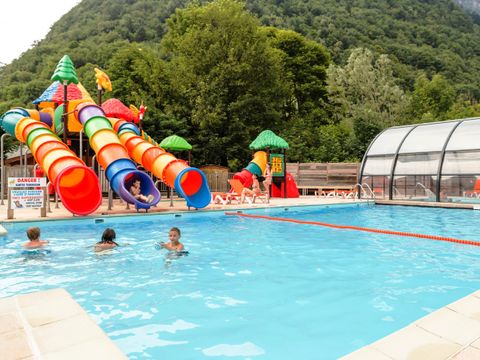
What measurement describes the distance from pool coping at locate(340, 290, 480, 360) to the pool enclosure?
13.4 m

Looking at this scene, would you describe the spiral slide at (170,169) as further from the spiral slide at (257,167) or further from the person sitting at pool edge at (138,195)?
the spiral slide at (257,167)

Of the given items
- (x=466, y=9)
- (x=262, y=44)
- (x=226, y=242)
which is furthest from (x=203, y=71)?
(x=466, y=9)

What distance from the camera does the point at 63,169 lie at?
10.3 meters

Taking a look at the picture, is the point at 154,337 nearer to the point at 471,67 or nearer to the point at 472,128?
the point at 472,128

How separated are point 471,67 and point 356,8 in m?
20.5

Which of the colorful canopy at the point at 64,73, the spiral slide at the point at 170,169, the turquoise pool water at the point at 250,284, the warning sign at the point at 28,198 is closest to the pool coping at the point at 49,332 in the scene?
the turquoise pool water at the point at 250,284

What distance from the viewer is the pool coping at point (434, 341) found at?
2504 mm

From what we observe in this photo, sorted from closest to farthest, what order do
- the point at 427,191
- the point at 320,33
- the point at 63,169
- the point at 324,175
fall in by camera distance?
the point at 63,169, the point at 427,191, the point at 324,175, the point at 320,33

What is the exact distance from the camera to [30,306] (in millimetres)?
3252

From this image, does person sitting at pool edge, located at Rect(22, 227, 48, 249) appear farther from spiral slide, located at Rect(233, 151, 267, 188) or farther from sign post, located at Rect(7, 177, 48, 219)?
spiral slide, located at Rect(233, 151, 267, 188)

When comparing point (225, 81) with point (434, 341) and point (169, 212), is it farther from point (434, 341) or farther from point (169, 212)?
point (434, 341)

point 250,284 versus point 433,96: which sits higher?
point 433,96

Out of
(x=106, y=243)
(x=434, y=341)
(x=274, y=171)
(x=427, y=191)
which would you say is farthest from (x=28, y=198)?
(x=427, y=191)

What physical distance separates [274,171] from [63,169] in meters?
11.4
